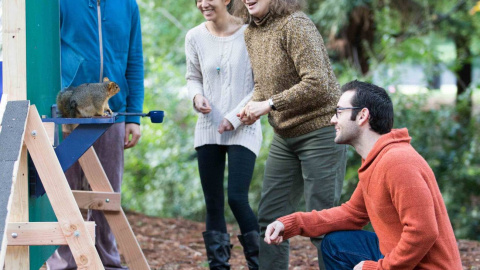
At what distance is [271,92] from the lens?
329cm

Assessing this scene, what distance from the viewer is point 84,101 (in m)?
2.92

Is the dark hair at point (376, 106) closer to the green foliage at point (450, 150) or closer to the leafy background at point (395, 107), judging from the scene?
the leafy background at point (395, 107)

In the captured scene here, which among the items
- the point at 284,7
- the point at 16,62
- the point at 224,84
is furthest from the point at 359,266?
the point at 16,62

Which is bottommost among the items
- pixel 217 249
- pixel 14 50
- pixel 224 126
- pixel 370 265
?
pixel 217 249

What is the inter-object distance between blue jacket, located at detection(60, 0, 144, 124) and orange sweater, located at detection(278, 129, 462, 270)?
5.36 ft

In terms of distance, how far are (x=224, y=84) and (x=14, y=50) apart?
1202 millimetres

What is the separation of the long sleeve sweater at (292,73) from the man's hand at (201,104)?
0.90ft

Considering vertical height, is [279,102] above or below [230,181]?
above

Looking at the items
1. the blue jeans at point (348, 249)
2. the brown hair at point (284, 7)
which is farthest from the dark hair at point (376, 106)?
the brown hair at point (284, 7)

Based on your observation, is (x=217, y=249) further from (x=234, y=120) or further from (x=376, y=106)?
(x=376, y=106)

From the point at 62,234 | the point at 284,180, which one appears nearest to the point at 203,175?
the point at 284,180

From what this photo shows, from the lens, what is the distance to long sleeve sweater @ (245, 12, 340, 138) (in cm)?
307

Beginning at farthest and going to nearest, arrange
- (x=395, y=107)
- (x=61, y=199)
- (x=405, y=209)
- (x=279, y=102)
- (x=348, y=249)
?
(x=395, y=107), (x=279, y=102), (x=348, y=249), (x=61, y=199), (x=405, y=209)

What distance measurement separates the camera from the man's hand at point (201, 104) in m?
3.52
